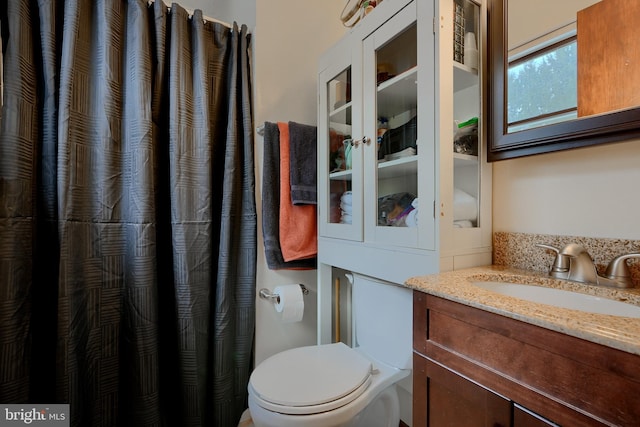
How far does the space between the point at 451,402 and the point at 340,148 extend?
3.45 ft

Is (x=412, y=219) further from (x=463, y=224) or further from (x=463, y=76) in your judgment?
(x=463, y=76)

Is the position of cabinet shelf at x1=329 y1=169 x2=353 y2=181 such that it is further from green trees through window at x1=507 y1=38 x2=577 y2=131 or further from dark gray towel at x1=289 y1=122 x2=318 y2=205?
green trees through window at x1=507 y1=38 x2=577 y2=131

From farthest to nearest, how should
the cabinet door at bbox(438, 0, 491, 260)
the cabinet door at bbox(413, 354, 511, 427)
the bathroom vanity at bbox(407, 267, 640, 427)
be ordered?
the cabinet door at bbox(438, 0, 491, 260) < the cabinet door at bbox(413, 354, 511, 427) < the bathroom vanity at bbox(407, 267, 640, 427)

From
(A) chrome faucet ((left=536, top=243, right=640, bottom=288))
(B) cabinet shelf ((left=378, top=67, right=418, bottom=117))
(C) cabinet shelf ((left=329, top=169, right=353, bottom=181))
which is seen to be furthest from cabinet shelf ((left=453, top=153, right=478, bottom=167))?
(C) cabinet shelf ((left=329, top=169, right=353, bottom=181))

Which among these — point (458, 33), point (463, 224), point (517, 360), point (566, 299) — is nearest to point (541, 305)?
point (517, 360)

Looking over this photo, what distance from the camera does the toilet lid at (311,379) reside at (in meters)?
0.94

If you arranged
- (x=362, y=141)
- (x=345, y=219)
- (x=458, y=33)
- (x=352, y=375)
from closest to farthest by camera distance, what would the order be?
(x=458, y=33) < (x=352, y=375) < (x=362, y=141) < (x=345, y=219)

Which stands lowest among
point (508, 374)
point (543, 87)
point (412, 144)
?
point (508, 374)

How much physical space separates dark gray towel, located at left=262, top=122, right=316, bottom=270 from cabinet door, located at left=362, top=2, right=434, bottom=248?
1.65 feet

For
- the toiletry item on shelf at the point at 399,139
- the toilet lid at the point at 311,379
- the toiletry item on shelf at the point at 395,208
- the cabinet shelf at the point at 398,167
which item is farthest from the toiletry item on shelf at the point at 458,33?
the toilet lid at the point at 311,379

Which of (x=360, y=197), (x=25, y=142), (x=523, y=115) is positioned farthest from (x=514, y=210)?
(x=25, y=142)

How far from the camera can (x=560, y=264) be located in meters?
0.85

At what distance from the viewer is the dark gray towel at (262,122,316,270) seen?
1.49 meters

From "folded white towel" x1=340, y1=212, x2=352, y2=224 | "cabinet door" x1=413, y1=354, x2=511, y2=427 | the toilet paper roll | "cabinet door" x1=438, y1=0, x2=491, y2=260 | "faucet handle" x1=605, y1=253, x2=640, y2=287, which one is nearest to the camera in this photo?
"cabinet door" x1=413, y1=354, x2=511, y2=427
